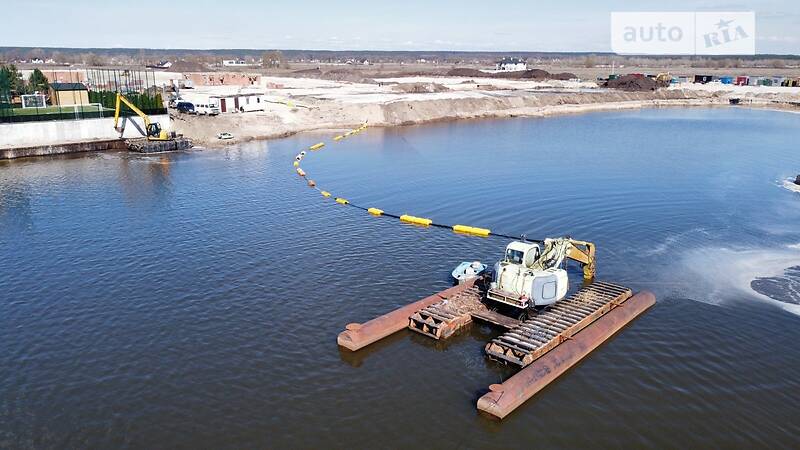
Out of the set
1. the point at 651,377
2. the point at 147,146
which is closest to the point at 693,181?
the point at 651,377

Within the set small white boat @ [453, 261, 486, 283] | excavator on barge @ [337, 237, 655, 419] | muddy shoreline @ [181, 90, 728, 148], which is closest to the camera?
excavator on barge @ [337, 237, 655, 419]

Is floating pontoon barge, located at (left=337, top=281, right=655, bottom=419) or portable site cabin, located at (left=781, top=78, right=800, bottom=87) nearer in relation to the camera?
floating pontoon barge, located at (left=337, top=281, right=655, bottom=419)

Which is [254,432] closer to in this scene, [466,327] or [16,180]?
[466,327]

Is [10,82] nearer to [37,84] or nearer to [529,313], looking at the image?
[37,84]

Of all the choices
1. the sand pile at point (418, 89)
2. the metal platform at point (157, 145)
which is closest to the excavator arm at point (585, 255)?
the metal platform at point (157, 145)

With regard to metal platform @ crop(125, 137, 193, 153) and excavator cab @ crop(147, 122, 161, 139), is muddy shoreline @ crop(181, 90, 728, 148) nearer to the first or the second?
metal platform @ crop(125, 137, 193, 153)

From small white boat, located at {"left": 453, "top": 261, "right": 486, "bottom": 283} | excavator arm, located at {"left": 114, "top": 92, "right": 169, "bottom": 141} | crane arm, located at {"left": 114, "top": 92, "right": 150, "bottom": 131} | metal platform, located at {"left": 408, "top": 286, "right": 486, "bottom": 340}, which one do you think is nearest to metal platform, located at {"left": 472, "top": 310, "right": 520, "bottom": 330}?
metal platform, located at {"left": 408, "top": 286, "right": 486, "bottom": 340}
